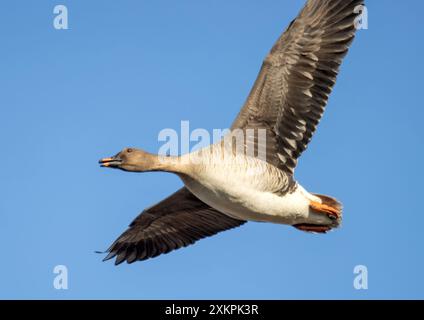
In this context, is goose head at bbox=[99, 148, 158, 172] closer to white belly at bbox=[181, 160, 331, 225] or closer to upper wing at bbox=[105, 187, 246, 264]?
white belly at bbox=[181, 160, 331, 225]

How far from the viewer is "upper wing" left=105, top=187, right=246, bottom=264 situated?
14523mm

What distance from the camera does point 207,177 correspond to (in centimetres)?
1213

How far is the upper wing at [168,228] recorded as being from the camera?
14.5m

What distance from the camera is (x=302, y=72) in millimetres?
12562

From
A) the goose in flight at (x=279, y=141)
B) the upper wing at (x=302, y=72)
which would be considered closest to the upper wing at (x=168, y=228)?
the goose in flight at (x=279, y=141)

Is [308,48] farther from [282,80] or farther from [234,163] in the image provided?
[234,163]

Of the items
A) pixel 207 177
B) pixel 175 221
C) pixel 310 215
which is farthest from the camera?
pixel 175 221

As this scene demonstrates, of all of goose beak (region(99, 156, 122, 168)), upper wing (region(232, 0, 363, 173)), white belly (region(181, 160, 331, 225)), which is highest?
upper wing (region(232, 0, 363, 173))

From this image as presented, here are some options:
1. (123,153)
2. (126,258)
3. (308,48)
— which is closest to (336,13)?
(308,48)

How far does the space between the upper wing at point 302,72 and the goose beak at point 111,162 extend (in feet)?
5.82

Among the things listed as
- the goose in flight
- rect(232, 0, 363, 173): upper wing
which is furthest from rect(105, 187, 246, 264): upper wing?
rect(232, 0, 363, 173): upper wing

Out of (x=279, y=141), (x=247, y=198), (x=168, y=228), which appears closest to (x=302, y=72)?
(x=279, y=141)

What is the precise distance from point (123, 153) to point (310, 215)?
2972mm

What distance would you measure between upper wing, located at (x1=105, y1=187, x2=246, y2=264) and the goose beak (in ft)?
6.44
